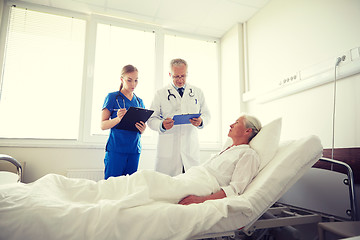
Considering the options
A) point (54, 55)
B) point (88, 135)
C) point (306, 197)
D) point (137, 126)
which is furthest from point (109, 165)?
point (54, 55)

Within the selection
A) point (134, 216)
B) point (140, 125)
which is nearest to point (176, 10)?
point (140, 125)

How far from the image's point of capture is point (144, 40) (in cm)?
322

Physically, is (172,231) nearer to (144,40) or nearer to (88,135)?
(88,135)

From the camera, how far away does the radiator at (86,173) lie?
101 inches

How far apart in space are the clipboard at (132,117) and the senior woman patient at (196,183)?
1.85ft

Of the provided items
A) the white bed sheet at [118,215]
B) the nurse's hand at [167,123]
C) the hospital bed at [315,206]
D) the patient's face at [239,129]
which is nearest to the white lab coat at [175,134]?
the nurse's hand at [167,123]

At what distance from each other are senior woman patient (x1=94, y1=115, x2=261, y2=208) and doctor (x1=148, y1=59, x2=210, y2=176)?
633 millimetres

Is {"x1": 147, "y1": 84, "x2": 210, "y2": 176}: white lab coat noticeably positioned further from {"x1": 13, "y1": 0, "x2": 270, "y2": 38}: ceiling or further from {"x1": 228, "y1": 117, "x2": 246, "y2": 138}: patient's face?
{"x1": 13, "y1": 0, "x2": 270, "y2": 38}: ceiling

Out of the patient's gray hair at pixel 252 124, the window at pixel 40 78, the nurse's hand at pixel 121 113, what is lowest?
the patient's gray hair at pixel 252 124

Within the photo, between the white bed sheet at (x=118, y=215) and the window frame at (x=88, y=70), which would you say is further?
the window frame at (x=88, y=70)

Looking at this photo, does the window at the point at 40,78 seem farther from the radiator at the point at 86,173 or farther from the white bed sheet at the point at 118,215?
the white bed sheet at the point at 118,215

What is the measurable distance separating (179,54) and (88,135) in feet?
5.49

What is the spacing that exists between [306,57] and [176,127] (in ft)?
4.45

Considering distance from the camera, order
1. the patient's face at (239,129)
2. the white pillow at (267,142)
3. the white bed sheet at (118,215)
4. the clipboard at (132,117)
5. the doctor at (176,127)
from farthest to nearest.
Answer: the doctor at (176,127) < the clipboard at (132,117) < the patient's face at (239,129) < the white pillow at (267,142) < the white bed sheet at (118,215)
